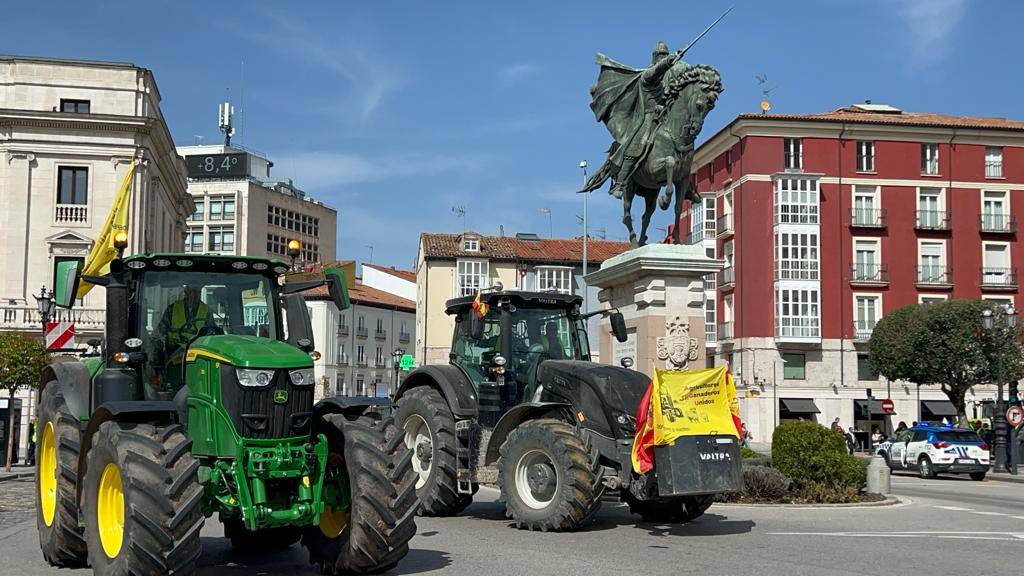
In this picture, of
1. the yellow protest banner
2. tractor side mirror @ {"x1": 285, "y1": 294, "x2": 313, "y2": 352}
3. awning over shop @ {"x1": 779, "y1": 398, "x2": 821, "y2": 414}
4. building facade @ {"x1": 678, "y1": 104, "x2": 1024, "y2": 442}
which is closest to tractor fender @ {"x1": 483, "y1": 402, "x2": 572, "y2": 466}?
the yellow protest banner

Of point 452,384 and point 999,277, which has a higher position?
point 999,277

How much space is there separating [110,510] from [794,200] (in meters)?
49.0

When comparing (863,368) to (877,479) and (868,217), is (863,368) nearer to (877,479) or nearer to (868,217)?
(868,217)

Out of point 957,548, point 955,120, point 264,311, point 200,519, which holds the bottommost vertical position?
point 957,548

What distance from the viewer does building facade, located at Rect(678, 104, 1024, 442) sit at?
53.5 metres

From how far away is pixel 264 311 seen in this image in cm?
916

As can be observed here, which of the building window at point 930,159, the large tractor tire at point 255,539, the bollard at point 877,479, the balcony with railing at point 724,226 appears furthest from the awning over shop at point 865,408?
the large tractor tire at point 255,539

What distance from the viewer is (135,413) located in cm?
779

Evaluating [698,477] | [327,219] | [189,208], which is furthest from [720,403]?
[327,219]

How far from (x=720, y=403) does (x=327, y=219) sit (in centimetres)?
9849

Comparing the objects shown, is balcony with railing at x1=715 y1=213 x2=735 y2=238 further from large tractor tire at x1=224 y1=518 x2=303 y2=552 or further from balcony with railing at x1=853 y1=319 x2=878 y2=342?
large tractor tire at x1=224 y1=518 x2=303 y2=552

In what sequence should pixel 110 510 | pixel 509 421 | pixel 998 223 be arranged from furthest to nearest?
pixel 998 223 → pixel 509 421 → pixel 110 510

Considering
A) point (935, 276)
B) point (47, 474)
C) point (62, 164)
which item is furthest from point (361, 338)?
point (47, 474)

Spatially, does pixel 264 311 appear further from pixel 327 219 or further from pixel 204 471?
pixel 327 219
